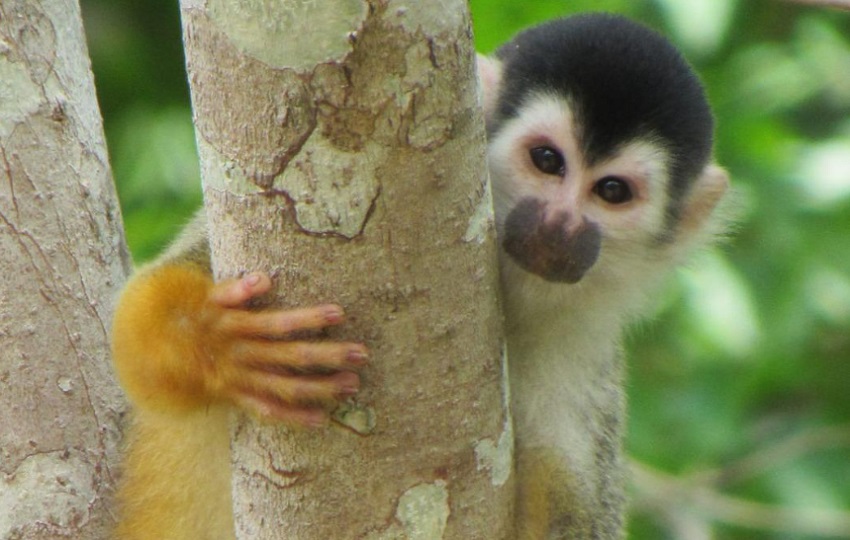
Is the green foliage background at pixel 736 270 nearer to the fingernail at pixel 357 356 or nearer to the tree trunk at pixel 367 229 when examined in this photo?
the tree trunk at pixel 367 229

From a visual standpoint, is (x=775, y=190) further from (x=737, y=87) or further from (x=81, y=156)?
(x=81, y=156)

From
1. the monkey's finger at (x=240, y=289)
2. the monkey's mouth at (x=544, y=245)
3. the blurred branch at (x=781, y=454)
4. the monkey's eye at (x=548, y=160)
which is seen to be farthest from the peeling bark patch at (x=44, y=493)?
the blurred branch at (x=781, y=454)

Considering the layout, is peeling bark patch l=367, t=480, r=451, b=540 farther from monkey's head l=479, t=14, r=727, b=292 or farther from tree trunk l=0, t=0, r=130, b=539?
tree trunk l=0, t=0, r=130, b=539

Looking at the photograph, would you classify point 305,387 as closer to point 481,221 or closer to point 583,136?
point 481,221

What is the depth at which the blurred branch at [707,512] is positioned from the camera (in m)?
6.38

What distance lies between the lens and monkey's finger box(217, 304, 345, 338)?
2.38m

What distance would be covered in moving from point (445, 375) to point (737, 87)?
4.63m

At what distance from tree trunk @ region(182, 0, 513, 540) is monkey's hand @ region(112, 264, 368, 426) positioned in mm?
45

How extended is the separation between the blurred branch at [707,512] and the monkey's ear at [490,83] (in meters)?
3.26

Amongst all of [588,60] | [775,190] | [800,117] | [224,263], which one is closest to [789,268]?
[775,190]

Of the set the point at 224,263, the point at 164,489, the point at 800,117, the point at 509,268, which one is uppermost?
the point at 224,263

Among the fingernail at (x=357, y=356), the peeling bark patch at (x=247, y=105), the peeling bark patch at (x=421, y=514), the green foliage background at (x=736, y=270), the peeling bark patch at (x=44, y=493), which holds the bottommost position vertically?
the green foliage background at (x=736, y=270)

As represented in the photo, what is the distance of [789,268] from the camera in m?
6.14

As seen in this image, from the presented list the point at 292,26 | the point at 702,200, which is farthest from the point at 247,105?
the point at 702,200
